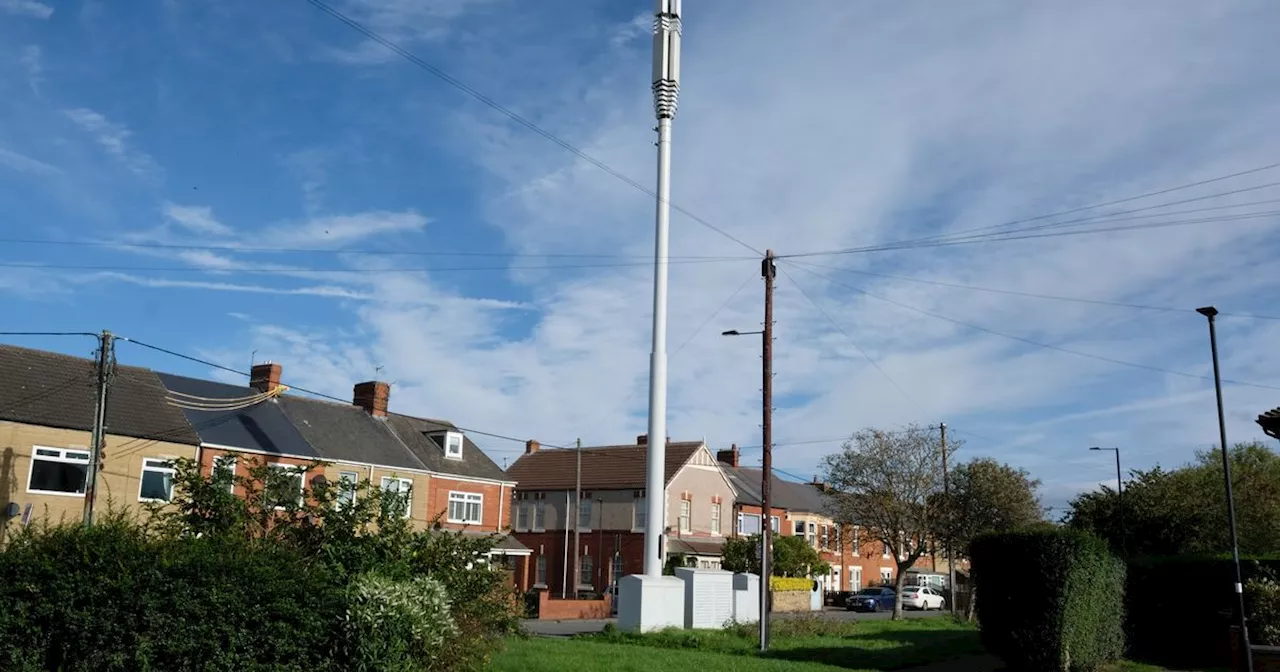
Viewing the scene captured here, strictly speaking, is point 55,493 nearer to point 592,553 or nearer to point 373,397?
point 373,397

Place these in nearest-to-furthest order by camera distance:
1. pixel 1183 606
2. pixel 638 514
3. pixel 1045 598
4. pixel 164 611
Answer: pixel 164 611
pixel 1045 598
pixel 1183 606
pixel 638 514

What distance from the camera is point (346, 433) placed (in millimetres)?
45656

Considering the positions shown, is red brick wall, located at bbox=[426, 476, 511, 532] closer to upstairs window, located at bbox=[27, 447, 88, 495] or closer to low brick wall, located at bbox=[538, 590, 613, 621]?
low brick wall, located at bbox=[538, 590, 613, 621]

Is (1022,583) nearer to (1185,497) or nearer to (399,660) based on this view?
(399,660)

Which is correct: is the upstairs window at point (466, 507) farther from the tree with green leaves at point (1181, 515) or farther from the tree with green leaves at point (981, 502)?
the tree with green leaves at point (1181, 515)

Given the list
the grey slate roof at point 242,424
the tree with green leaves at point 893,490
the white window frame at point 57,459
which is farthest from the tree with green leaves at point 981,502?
the white window frame at point 57,459

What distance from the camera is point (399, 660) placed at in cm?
1194

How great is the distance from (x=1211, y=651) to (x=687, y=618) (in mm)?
13253

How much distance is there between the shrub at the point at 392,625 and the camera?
11.8 metres

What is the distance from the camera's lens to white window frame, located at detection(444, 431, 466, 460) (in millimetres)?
49625

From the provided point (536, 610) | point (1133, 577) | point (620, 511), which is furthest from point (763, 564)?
point (620, 511)

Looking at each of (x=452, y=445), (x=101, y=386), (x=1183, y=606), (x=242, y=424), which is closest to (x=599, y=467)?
(x=452, y=445)

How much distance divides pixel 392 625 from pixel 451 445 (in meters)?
38.6

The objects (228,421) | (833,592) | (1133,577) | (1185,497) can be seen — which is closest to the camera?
(1133,577)
